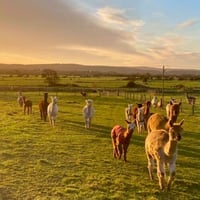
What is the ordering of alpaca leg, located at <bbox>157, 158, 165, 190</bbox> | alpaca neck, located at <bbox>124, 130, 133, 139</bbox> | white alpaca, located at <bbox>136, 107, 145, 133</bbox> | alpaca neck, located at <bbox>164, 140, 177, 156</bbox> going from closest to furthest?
alpaca neck, located at <bbox>164, 140, 177, 156</bbox> → alpaca leg, located at <bbox>157, 158, 165, 190</bbox> → alpaca neck, located at <bbox>124, 130, 133, 139</bbox> → white alpaca, located at <bbox>136, 107, 145, 133</bbox>

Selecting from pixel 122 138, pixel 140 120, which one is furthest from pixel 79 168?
pixel 140 120

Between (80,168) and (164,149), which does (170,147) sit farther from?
(80,168)

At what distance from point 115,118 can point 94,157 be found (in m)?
12.0

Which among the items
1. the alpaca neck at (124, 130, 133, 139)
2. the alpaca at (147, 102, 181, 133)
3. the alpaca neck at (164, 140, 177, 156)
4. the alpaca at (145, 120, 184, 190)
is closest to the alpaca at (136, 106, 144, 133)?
the alpaca at (147, 102, 181, 133)

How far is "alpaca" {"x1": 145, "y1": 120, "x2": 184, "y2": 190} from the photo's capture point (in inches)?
323

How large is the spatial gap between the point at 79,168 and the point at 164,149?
3.46m

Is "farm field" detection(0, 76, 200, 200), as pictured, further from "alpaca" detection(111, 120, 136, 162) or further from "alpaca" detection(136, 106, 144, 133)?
"alpaca" detection(136, 106, 144, 133)

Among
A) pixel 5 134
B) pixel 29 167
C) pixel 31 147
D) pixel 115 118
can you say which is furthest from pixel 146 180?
pixel 115 118

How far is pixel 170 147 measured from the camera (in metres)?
8.41

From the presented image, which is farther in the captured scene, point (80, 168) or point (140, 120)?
point (140, 120)

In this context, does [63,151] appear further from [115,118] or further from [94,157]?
[115,118]

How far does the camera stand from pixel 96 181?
968 cm

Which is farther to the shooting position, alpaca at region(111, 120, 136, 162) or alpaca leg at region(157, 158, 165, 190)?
alpaca at region(111, 120, 136, 162)

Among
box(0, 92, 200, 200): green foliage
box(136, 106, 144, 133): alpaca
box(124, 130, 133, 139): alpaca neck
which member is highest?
box(124, 130, 133, 139): alpaca neck
